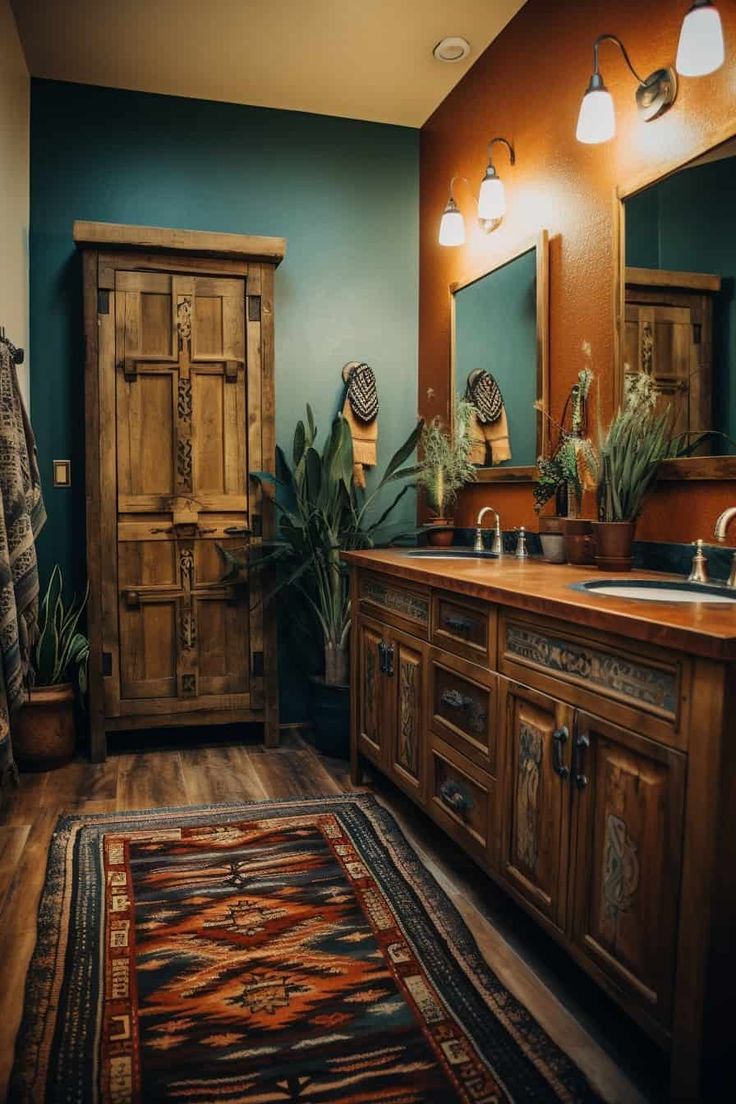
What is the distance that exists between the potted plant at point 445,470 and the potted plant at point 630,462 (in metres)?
1.19

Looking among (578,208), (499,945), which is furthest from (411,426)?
(499,945)

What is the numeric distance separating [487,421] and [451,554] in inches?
23.2

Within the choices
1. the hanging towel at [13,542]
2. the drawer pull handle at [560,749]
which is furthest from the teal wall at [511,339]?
the hanging towel at [13,542]

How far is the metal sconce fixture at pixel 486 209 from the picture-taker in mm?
3158

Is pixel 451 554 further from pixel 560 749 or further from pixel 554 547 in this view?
pixel 560 749

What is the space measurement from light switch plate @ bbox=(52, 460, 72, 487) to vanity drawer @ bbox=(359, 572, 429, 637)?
1.50 meters

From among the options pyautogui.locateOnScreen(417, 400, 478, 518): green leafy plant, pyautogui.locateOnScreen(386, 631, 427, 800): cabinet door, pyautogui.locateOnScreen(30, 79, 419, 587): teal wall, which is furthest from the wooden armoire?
pyautogui.locateOnScreen(386, 631, 427, 800): cabinet door

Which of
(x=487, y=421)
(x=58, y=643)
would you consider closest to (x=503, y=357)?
(x=487, y=421)

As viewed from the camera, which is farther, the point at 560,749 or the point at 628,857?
the point at 560,749

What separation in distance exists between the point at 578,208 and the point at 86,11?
202cm

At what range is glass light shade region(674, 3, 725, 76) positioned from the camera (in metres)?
1.88

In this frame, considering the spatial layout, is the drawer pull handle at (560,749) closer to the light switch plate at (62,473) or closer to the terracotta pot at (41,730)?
the terracotta pot at (41,730)

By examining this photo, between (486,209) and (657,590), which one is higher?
(486,209)

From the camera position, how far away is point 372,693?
9.75ft
